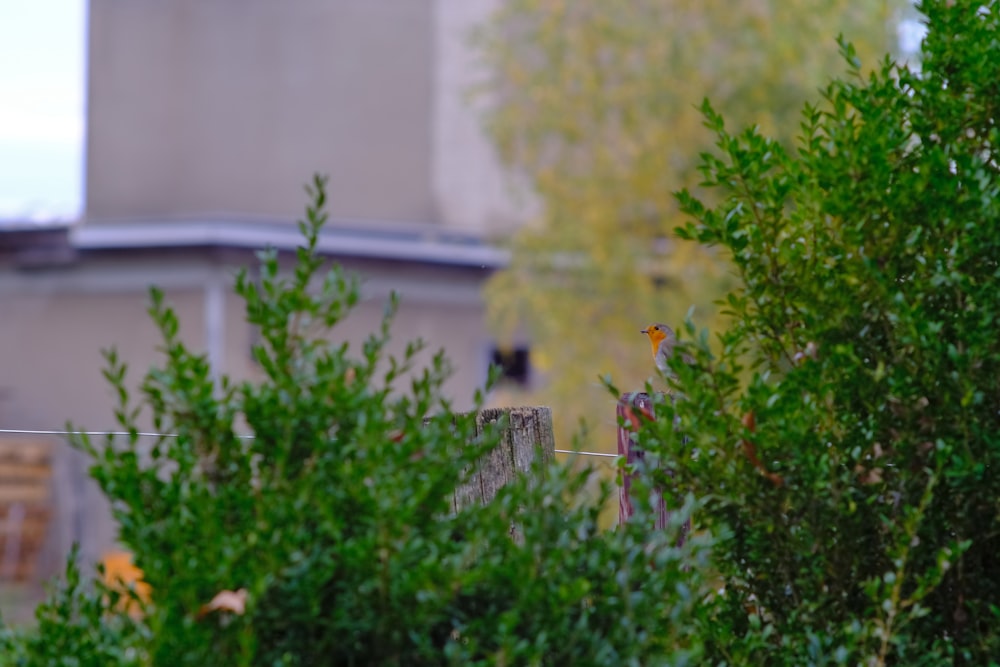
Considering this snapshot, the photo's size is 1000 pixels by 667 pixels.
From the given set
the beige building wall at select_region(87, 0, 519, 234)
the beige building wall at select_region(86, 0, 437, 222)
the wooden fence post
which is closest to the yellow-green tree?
the beige building wall at select_region(87, 0, 519, 234)

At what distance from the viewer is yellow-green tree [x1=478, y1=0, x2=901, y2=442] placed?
37.3ft

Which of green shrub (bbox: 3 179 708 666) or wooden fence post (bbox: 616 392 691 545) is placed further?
wooden fence post (bbox: 616 392 691 545)

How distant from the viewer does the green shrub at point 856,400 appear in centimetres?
197

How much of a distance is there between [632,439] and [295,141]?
1260cm

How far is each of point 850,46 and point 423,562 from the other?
1285 millimetres

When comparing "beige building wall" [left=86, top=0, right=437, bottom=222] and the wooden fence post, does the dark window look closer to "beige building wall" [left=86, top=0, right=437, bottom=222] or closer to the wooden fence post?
"beige building wall" [left=86, top=0, right=437, bottom=222]

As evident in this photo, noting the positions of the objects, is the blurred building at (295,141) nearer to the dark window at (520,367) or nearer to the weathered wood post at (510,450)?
the dark window at (520,367)

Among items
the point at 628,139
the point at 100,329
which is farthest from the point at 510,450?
the point at 100,329

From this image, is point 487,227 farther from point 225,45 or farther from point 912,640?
point 912,640

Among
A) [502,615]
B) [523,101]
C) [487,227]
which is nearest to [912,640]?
[502,615]

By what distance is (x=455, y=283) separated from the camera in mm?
13336

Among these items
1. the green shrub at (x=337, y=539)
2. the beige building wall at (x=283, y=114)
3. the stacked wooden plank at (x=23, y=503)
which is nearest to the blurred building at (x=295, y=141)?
the beige building wall at (x=283, y=114)

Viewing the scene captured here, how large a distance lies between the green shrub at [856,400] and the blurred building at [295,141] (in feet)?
35.0

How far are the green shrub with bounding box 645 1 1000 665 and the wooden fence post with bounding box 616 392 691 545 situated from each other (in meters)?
0.06
